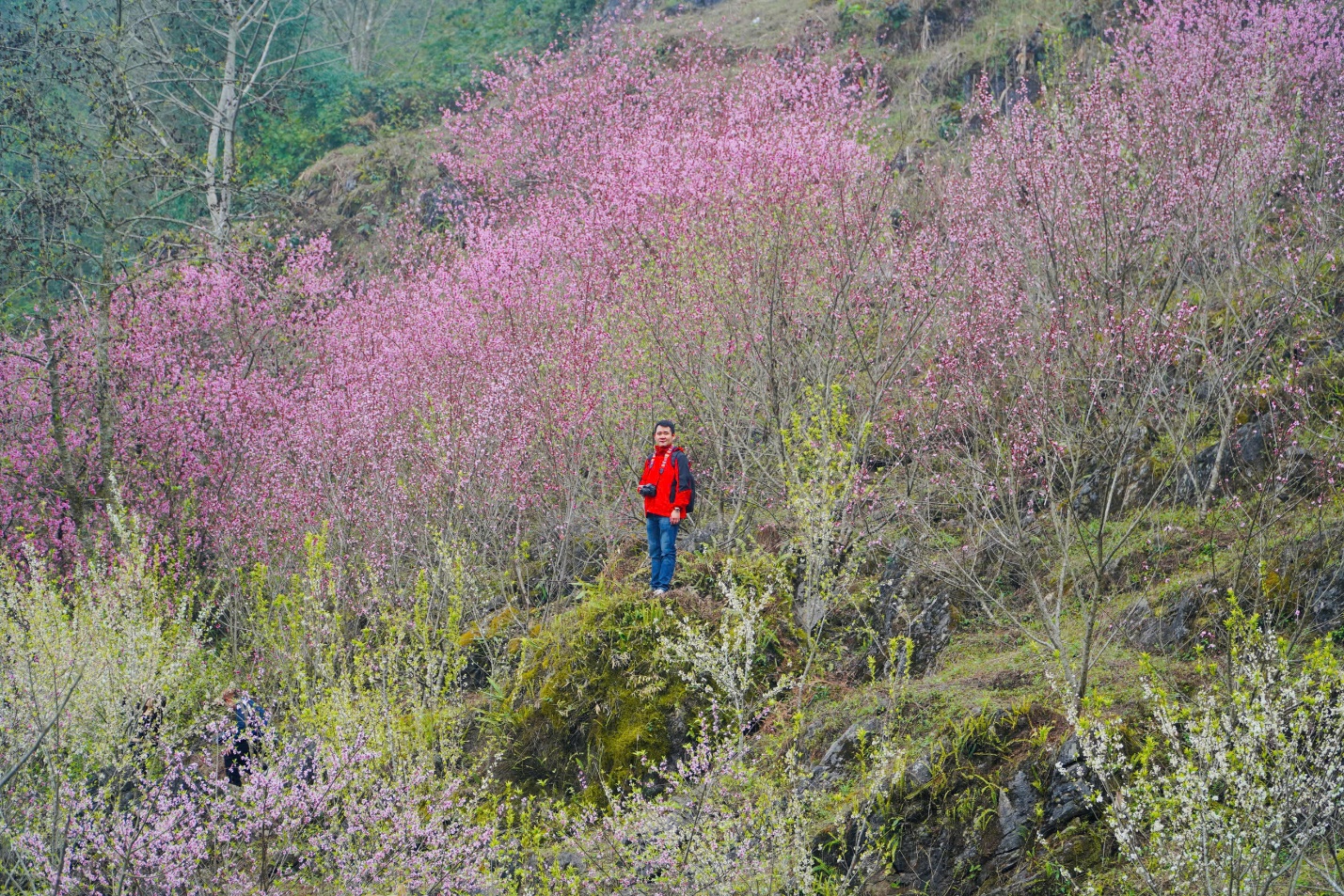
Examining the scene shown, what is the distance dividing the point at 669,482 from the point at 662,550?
55 centimetres

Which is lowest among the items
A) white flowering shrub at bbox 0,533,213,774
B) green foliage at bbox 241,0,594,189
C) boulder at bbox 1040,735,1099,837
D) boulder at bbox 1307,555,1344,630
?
boulder at bbox 1040,735,1099,837

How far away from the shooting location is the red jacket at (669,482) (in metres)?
7.58

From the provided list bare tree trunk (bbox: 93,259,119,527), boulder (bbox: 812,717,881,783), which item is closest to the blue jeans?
boulder (bbox: 812,717,881,783)

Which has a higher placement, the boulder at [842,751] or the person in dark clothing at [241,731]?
the person in dark clothing at [241,731]

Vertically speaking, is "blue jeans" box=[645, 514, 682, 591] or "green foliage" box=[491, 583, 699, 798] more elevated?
"blue jeans" box=[645, 514, 682, 591]

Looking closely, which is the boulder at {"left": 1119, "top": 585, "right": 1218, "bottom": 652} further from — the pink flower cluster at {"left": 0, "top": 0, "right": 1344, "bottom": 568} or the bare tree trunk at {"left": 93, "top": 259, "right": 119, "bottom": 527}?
the bare tree trunk at {"left": 93, "top": 259, "right": 119, "bottom": 527}

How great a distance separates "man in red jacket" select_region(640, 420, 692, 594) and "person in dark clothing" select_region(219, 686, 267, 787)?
2.91 metres

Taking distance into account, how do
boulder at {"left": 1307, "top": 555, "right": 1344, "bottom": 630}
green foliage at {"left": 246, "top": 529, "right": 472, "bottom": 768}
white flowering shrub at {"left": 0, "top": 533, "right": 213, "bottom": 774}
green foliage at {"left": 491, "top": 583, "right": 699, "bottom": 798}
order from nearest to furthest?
green foliage at {"left": 246, "top": 529, "right": 472, "bottom": 768}, boulder at {"left": 1307, "top": 555, "right": 1344, "bottom": 630}, white flowering shrub at {"left": 0, "top": 533, "right": 213, "bottom": 774}, green foliage at {"left": 491, "top": 583, "right": 699, "bottom": 798}

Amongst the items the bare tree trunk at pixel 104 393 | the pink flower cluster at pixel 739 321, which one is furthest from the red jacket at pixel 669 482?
the bare tree trunk at pixel 104 393

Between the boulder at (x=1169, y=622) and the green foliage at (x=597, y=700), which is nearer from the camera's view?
the boulder at (x=1169, y=622)

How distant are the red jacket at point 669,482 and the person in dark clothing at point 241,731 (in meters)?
3.02

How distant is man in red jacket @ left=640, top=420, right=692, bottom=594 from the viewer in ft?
24.8

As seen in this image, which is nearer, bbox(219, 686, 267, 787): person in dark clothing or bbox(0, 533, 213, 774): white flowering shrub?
bbox(219, 686, 267, 787): person in dark clothing

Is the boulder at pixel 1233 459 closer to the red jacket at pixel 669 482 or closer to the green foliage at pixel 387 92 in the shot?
the red jacket at pixel 669 482
